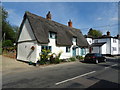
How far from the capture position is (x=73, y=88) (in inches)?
218

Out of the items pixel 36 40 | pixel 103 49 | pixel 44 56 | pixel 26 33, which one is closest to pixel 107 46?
pixel 103 49

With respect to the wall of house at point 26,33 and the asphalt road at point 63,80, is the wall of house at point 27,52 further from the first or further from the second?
the asphalt road at point 63,80

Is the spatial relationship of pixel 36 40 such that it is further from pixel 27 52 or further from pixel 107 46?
pixel 107 46

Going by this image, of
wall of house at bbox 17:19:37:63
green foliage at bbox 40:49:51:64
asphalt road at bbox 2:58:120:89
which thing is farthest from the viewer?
wall of house at bbox 17:19:37:63

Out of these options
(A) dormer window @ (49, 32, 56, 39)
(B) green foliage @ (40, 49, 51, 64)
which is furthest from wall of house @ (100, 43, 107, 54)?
(B) green foliage @ (40, 49, 51, 64)

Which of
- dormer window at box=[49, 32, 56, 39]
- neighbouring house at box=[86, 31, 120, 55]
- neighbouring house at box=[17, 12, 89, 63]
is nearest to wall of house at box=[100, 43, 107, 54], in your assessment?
neighbouring house at box=[86, 31, 120, 55]

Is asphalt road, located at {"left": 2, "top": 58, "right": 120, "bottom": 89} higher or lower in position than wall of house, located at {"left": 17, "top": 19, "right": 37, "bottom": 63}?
lower

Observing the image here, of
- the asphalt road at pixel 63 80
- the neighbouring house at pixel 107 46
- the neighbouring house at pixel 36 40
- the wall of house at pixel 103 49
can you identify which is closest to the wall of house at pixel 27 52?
the neighbouring house at pixel 36 40

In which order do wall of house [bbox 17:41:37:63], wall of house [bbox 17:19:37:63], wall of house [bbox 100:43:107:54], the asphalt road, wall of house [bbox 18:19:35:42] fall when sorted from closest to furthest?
the asphalt road < wall of house [bbox 17:41:37:63] < wall of house [bbox 17:19:37:63] < wall of house [bbox 18:19:35:42] < wall of house [bbox 100:43:107:54]

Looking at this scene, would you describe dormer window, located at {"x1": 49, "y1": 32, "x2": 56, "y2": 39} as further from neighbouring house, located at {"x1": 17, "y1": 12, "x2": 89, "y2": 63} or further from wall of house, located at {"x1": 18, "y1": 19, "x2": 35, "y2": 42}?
wall of house, located at {"x1": 18, "y1": 19, "x2": 35, "y2": 42}

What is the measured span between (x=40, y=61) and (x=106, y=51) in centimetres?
2880

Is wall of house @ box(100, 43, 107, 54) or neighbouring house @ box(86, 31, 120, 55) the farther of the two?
neighbouring house @ box(86, 31, 120, 55)

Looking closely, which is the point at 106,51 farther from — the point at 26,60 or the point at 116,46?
the point at 26,60

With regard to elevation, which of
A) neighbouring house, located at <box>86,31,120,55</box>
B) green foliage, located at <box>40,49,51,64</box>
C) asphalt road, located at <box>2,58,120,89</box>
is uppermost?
neighbouring house, located at <box>86,31,120,55</box>
